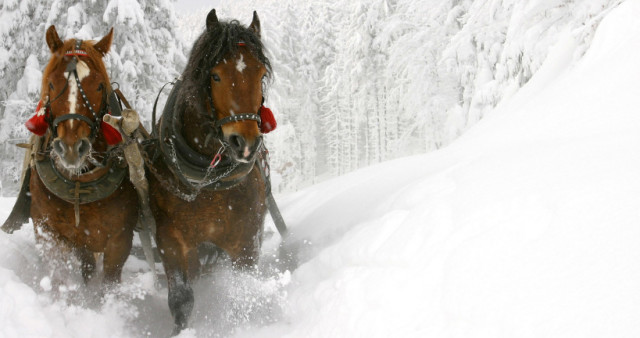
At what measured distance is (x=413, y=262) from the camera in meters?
2.67

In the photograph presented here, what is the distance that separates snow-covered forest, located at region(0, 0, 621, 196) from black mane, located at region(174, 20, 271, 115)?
3.81m

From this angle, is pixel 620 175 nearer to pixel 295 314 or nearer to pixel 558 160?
pixel 558 160

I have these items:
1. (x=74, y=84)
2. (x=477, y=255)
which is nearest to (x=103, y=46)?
(x=74, y=84)

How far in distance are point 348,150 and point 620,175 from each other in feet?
102

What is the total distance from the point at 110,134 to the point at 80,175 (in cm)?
38

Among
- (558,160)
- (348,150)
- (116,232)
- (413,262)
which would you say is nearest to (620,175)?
(558,160)

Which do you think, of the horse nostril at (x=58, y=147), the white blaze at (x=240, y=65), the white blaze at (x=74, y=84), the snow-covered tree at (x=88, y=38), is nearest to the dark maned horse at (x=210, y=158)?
the white blaze at (x=240, y=65)

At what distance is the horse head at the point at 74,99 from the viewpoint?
3.03 metres

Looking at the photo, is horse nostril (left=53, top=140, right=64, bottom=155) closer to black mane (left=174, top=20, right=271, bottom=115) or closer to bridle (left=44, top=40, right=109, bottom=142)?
bridle (left=44, top=40, right=109, bottom=142)

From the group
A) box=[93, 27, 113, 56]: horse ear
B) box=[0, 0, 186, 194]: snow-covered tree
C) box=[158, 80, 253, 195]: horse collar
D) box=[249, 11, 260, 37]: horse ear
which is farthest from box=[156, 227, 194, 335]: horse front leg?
box=[0, 0, 186, 194]: snow-covered tree

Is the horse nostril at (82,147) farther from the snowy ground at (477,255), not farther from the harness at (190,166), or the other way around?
the snowy ground at (477,255)

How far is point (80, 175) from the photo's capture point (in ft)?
11.3

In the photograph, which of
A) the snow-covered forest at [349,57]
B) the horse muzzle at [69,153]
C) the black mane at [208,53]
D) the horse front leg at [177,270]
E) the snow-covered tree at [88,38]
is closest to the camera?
the horse muzzle at [69,153]

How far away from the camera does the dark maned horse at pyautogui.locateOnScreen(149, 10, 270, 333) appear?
3.23 m
